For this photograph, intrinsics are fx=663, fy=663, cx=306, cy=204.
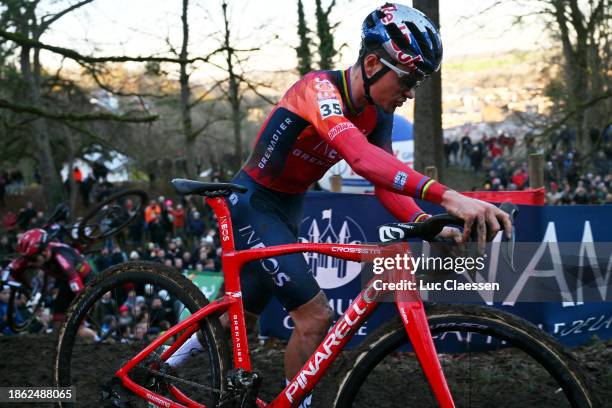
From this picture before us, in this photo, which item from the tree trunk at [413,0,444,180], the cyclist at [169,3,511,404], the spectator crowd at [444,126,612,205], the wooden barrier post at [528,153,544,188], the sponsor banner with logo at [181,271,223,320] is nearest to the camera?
the cyclist at [169,3,511,404]

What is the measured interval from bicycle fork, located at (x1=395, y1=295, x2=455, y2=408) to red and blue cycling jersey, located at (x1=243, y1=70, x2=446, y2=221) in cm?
62

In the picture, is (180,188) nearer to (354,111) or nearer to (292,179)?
(292,179)

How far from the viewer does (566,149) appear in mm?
34125

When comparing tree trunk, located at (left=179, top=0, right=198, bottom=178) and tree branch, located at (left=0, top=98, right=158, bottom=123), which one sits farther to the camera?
tree trunk, located at (left=179, top=0, right=198, bottom=178)

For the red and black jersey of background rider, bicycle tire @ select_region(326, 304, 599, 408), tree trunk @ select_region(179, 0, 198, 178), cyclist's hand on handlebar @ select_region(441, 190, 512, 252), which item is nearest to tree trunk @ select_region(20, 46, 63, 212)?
tree trunk @ select_region(179, 0, 198, 178)

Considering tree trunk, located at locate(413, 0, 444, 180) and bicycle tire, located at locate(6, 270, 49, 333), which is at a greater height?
tree trunk, located at locate(413, 0, 444, 180)

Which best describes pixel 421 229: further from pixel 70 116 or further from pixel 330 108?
pixel 70 116

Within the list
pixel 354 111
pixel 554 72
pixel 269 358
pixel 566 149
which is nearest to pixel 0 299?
pixel 269 358

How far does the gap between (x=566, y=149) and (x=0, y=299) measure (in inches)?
1198

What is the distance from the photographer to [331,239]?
6.69 meters

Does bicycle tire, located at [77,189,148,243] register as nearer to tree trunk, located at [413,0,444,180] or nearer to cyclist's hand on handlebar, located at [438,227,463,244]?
tree trunk, located at [413,0,444,180]

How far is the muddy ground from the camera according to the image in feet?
12.7

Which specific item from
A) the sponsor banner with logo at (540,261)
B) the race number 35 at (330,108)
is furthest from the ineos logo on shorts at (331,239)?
the race number 35 at (330,108)

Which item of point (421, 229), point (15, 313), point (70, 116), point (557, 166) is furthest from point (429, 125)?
point (557, 166)
